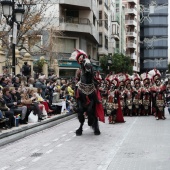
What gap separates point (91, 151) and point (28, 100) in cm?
601

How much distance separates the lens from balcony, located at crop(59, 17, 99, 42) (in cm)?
4673

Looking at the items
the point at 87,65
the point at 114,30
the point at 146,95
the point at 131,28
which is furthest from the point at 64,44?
the point at 131,28

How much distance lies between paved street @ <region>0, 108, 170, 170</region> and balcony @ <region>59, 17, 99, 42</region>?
103 ft

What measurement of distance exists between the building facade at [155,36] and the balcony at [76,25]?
7011 centimetres

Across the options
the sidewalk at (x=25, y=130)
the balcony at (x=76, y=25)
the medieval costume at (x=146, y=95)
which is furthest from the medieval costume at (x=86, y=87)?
the balcony at (x=76, y=25)

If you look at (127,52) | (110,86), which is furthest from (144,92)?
(127,52)

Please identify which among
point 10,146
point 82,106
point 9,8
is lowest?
point 10,146

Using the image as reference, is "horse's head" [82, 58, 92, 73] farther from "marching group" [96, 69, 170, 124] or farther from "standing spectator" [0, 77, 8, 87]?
"marching group" [96, 69, 170, 124]

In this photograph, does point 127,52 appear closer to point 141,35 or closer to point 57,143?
point 141,35

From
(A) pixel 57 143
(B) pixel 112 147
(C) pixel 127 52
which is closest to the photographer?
(B) pixel 112 147

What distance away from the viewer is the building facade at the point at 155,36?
119 metres

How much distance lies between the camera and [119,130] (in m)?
15.9

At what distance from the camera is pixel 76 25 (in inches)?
1882

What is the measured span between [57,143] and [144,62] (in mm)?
110127
